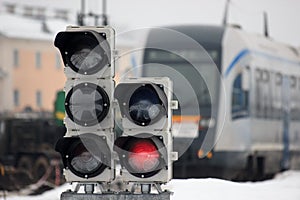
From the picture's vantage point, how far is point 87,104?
10.5 meters

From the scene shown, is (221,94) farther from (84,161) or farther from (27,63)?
(27,63)

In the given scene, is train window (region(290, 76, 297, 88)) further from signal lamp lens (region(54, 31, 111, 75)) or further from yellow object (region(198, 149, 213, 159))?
signal lamp lens (region(54, 31, 111, 75))

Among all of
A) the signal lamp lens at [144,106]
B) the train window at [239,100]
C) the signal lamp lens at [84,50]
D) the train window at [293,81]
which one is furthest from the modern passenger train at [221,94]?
the signal lamp lens at [144,106]

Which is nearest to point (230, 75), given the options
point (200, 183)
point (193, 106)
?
point (193, 106)

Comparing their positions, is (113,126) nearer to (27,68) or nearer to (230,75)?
(230,75)

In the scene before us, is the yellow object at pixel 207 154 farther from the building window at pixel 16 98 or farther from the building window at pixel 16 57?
the building window at pixel 16 98

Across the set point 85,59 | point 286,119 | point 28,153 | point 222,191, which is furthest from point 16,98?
point 85,59

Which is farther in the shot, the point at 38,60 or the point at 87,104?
the point at 38,60

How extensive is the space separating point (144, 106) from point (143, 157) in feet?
1.77

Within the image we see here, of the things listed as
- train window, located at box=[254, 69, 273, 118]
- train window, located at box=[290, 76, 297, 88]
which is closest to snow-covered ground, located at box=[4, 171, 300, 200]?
train window, located at box=[254, 69, 273, 118]

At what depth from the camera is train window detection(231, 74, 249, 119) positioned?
24750mm

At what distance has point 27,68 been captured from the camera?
97000 mm

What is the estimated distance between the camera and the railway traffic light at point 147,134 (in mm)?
10469

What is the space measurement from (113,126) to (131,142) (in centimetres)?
26
